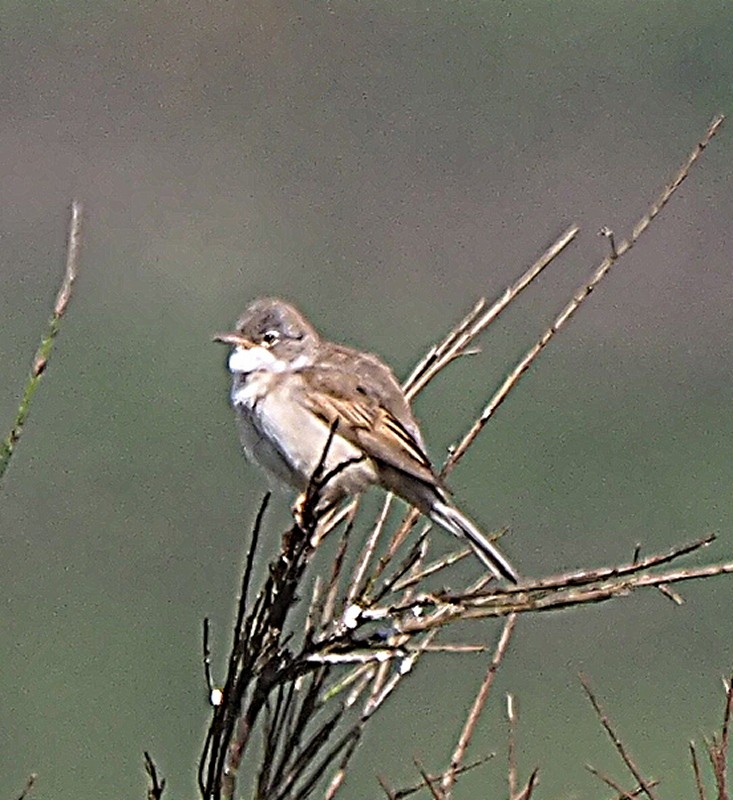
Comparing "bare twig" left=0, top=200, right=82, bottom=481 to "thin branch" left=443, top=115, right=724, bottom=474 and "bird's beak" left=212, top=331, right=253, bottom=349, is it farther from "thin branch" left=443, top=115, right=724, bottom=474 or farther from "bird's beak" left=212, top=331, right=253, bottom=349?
"bird's beak" left=212, top=331, right=253, bottom=349

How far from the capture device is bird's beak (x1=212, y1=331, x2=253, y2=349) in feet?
18.8

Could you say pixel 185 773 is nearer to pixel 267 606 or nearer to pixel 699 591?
pixel 267 606

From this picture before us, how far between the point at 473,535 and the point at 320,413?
78 cm

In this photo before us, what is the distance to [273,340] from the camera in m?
5.82

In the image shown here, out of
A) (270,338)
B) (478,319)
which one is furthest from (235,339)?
(478,319)

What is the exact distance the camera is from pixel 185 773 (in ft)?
43.0

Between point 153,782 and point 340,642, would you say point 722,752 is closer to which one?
point 340,642

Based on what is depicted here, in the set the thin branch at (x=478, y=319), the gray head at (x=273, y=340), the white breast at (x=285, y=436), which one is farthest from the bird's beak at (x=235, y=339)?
the thin branch at (x=478, y=319)

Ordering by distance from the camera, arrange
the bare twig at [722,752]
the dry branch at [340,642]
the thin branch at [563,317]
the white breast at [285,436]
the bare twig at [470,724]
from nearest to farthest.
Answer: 1. the bare twig at [722,752]
2. the dry branch at [340,642]
3. the bare twig at [470,724]
4. the thin branch at [563,317]
5. the white breast at [285,436]

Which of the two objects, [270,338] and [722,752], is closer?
[722,752]

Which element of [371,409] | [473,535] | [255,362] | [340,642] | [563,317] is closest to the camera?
[340,642]

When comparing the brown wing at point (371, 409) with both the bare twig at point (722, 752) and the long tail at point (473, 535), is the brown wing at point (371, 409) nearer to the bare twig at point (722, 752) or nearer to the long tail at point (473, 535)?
the long tail at point (473, 535)

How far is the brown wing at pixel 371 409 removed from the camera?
5.38 meters

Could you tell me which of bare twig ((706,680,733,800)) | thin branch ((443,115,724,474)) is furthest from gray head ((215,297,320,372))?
bare twig ((706,680,733,800))
